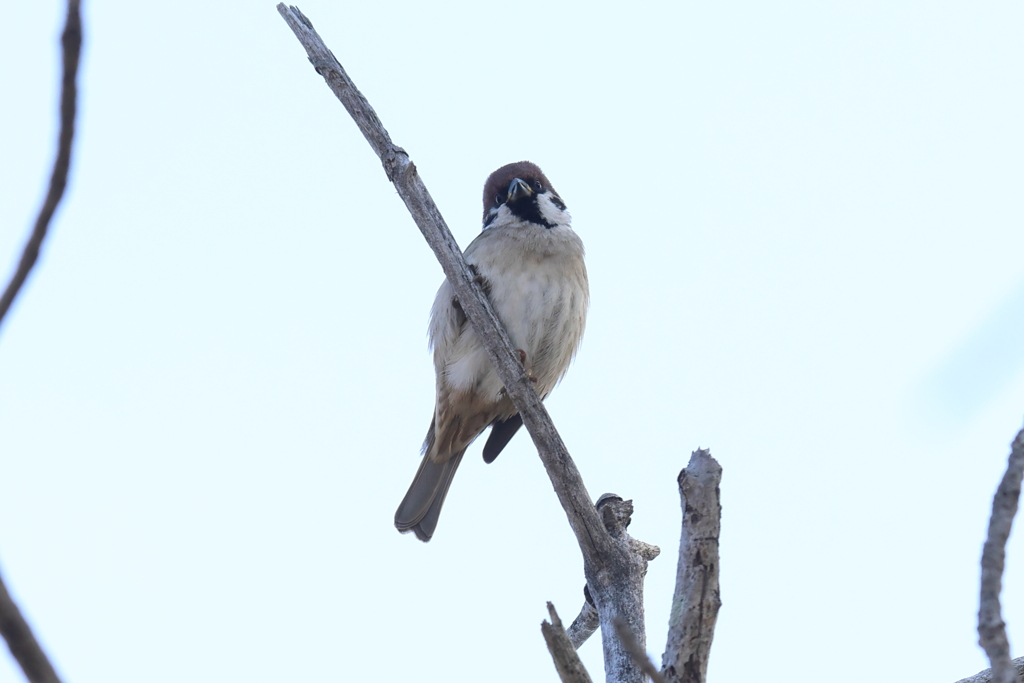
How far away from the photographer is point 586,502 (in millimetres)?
3215

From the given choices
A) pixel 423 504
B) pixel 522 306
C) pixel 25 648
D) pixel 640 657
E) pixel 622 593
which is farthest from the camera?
pixel 423 504

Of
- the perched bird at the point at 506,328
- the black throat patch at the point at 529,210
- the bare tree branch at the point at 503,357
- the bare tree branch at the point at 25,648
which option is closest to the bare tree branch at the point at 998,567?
the bare tree branch at the point at 25,648

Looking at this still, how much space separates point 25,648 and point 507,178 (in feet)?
17.4

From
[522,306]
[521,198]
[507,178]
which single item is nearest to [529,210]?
[521,198]

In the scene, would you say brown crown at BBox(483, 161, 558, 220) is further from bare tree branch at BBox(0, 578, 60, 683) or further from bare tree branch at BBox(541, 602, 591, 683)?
bare tree branch at BBox(0, 578, 60, 683)

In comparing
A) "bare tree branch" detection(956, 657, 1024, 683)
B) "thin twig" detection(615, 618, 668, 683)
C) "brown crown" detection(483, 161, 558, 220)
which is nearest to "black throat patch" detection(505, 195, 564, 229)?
"brown crown" detection(483, 161, 558, 220)

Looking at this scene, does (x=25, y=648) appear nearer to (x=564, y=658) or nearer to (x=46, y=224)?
(x=46, y=224)

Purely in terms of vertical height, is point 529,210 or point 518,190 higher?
point 518,190

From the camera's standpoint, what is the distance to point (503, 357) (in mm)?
3531

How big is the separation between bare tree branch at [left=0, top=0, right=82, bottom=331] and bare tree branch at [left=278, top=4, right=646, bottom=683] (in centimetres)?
237

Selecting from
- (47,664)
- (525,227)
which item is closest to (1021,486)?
(47,664)

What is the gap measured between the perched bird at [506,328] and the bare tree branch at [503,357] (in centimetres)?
140

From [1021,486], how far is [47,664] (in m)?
1.25

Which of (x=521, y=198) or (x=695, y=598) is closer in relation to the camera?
(x=695, y=598)
